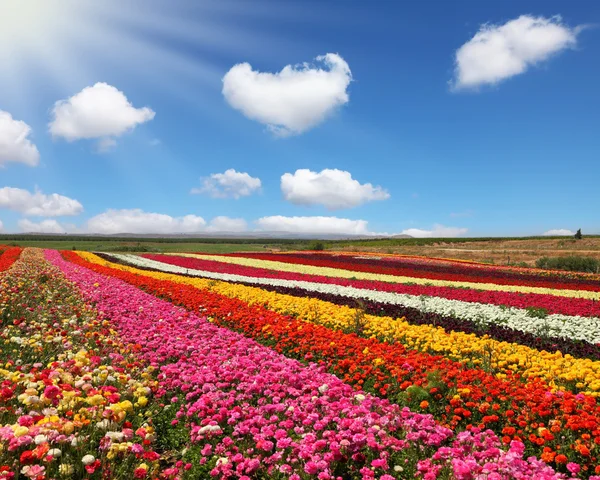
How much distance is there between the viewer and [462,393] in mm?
5012

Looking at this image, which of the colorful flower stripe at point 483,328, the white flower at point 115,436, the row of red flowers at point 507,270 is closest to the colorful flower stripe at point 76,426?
the white flower at point 115,436

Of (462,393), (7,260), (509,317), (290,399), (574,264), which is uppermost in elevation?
(7,260)

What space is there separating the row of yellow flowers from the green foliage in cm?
2952

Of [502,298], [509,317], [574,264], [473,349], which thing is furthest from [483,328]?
[574,264]

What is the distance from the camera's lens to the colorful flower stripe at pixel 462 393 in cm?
415

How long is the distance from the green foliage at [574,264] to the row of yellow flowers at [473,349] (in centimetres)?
2952

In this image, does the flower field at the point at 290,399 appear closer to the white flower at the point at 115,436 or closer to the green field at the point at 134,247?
the white flower at the point at 115,436

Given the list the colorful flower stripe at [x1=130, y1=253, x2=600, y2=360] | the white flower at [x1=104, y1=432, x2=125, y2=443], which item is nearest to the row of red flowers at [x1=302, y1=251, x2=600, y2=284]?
the colorful flower stripe at [x1=130, y1=253, x2=600, y2=360]

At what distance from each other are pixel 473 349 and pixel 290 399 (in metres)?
4.11

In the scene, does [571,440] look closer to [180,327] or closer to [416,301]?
[180,327]

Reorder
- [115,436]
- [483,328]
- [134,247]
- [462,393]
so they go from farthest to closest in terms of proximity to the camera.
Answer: [134,247] → [483,328] → [462,393] → [115,436]

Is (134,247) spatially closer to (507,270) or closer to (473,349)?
(507,270)

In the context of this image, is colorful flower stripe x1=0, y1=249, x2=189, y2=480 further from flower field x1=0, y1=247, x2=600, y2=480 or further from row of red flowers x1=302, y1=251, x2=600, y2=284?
row of red flowers x1=302, y1=251, x2=600, y2=284

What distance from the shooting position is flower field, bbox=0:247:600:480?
3.65 m
